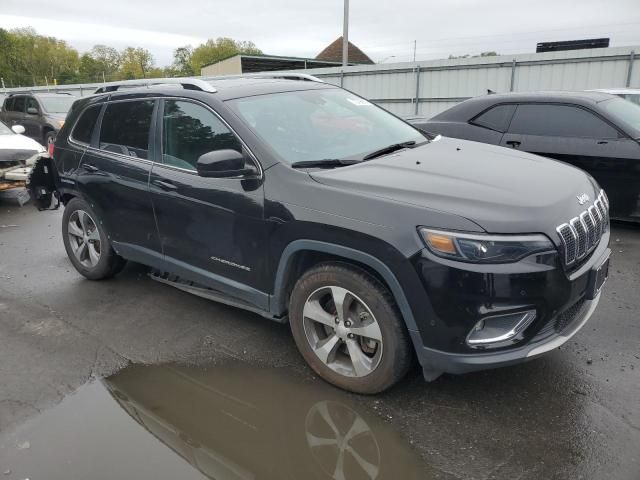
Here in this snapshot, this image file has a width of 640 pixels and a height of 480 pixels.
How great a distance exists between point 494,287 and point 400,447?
3.11ft

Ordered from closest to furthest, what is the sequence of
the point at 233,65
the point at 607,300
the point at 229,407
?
the point at 229,407
the point at 607,300
the point at 233,65

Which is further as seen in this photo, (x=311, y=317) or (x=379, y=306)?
(x=311, y=317)

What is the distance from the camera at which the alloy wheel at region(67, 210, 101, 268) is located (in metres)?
4.87

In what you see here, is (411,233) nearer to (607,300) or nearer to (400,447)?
(400,447)

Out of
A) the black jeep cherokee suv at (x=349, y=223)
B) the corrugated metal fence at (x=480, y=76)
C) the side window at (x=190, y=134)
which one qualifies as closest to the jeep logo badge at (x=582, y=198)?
the black jeep cherokee suv at (x=349, y=223)

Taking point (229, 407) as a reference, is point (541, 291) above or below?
above

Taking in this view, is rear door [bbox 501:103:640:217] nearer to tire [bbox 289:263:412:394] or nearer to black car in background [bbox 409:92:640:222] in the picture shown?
black car in background [bbox 409:92:640:222]

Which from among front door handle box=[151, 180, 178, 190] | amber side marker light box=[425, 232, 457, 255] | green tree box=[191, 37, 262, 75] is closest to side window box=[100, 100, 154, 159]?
front door handle box=[151, 180, 178, 190]

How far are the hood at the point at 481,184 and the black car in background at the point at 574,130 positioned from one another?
8.47 ft

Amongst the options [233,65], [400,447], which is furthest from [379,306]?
[233,65]

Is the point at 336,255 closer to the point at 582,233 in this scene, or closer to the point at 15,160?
the point at 582,233

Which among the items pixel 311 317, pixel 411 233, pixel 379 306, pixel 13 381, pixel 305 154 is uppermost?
pixel 305 154

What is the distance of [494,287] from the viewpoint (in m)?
2.52

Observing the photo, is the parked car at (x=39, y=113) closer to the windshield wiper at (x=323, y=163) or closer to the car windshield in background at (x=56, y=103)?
the car windshield in background at (x=56, y=103)
